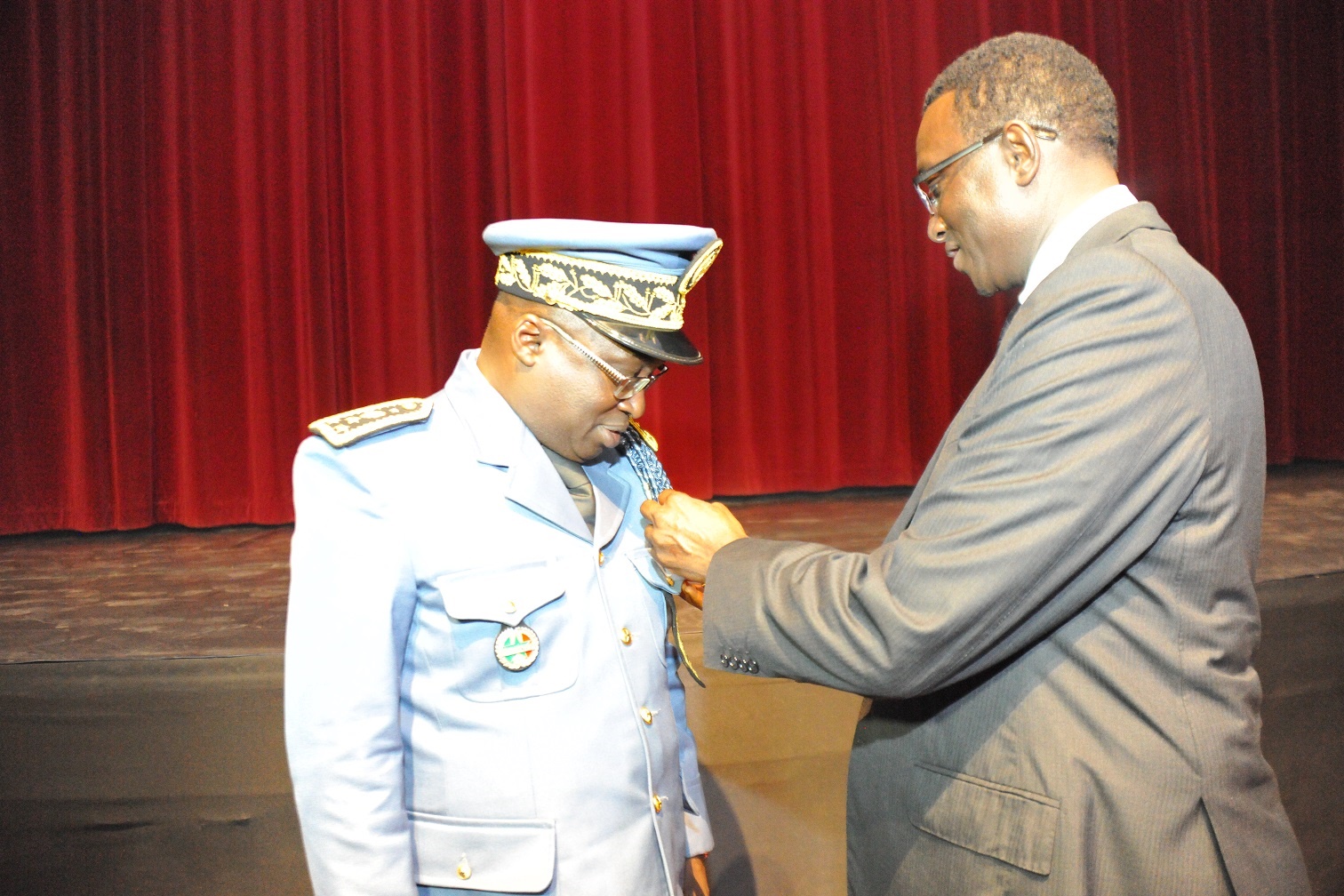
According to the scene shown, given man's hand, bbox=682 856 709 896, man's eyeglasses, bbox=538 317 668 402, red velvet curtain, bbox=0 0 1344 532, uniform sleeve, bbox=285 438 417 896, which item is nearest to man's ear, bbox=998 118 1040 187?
man's eyeglasses, bbox=538 317 668 402

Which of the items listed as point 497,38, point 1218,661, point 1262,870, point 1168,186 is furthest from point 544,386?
point 1168,186

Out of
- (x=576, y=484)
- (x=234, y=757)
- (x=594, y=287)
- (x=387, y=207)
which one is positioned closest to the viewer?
(x=594, y=287)

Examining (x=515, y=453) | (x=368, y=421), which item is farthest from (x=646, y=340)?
(x=368, y=421)

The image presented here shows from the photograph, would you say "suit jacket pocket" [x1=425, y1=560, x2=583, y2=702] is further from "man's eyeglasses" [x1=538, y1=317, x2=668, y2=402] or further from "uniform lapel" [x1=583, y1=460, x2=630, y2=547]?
"man's eyeglasses" [x1=538, y1=317, x2=668, y2=402]

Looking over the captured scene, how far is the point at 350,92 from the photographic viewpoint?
476 centimetres

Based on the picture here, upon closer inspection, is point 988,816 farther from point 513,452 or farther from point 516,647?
point 513,452

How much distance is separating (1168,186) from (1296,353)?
1298 millimetres

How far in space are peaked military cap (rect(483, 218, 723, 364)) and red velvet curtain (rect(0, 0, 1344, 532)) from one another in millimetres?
3613

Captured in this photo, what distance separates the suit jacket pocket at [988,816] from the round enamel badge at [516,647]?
501mm

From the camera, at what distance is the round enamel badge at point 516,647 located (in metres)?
1.14

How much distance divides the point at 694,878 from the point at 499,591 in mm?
604

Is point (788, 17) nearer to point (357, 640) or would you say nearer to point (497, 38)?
point (497, 38)

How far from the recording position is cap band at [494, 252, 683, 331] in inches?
49.3

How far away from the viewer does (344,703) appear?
41.7 inches
